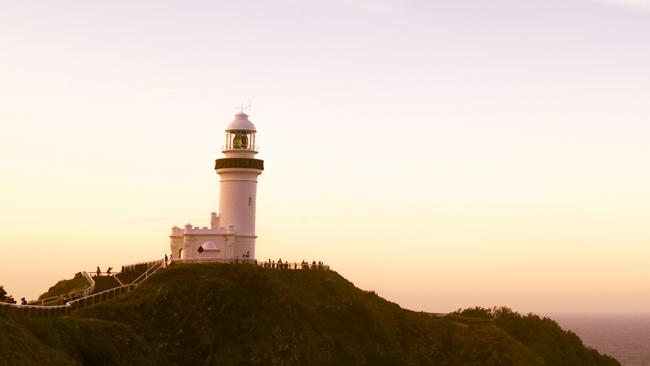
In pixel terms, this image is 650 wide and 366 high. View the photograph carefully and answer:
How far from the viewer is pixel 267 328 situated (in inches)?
1948

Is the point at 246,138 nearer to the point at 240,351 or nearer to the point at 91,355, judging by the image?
the point at 240,351

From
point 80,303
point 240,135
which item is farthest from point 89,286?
point 240,135

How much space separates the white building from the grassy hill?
8120mm

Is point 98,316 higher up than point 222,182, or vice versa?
point 222,182

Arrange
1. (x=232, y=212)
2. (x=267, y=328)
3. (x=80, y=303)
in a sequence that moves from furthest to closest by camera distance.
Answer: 1. (x=232, y=212)
2. (x=267, y=328)
3. (x=80, y=303)

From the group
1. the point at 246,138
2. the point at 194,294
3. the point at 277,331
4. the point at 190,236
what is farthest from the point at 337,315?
the point at 246,138

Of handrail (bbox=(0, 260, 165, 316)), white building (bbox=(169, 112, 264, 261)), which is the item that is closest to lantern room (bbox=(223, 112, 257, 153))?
white building (bbox=(169, 112, 264, 261))

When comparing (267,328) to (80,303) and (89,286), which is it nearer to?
(80,303)

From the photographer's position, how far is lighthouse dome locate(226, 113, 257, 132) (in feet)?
222

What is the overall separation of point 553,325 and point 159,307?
35.9 metres

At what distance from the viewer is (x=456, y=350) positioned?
185 ft

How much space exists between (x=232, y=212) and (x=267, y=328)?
18369 millimetres

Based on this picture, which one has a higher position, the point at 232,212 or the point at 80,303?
the point at 232,212

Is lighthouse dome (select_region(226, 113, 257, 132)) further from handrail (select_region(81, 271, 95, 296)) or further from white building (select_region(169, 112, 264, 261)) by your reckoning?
handrail (select_region(81, 271, 95, 296))
